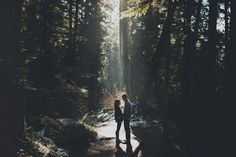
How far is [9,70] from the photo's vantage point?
972 cm

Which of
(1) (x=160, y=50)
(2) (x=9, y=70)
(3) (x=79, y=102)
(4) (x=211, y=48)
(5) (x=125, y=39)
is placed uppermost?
(5) (x=125, y=39)

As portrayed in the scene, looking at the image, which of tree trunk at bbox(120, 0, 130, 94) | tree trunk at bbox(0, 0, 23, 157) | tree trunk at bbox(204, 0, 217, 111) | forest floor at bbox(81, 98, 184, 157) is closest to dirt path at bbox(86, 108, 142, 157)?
forest floor at bbox(81, 98, 184, 157)

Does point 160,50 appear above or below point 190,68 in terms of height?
above

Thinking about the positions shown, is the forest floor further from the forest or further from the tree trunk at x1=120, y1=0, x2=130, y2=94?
the tree trunk at x1=120, y1=0, x2=130, y2=94

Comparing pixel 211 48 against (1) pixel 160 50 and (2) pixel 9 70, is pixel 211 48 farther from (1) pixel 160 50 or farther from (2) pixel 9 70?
(2) pixel 9 70

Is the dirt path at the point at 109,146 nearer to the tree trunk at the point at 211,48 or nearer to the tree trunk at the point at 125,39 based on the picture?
the tree trunk at the point at 211,48

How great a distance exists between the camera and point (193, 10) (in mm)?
33125

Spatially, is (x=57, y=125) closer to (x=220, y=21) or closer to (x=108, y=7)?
A: (x=220, y=21)

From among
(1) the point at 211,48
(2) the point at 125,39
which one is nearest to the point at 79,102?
(2) the point at 125,39

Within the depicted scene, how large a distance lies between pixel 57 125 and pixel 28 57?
619cm

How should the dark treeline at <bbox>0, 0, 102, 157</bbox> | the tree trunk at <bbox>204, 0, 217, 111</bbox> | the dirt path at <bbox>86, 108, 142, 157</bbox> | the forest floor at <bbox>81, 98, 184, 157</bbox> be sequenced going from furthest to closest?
the tree trunk at <bbox>204, 0, 217, 111</bbox> → the forest floor at <bbox>81, 98, 184, 157</bbox> → the dirt path at <bbox>86, 108, 142, 157</bbox> → the dark treeline at <bbox>0, 0, 102, 157</bbox>

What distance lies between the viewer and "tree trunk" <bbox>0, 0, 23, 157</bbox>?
31.2ft

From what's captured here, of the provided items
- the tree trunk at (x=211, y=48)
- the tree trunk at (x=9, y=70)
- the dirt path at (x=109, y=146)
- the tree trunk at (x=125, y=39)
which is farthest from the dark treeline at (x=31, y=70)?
the tree trunk at (x=211, y=48)

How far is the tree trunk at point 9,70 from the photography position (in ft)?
31.2
